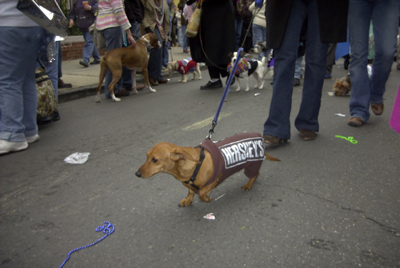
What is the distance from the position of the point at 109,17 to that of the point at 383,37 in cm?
454

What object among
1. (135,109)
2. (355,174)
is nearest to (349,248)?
(355,174)

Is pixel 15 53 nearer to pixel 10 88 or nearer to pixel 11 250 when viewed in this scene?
pixel 10 88

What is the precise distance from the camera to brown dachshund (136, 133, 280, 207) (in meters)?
1.93

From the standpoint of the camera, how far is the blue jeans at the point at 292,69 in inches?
123

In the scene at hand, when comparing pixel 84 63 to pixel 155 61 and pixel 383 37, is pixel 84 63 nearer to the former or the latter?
pixel 155 61

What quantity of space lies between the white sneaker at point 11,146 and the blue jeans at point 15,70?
0.13 feet

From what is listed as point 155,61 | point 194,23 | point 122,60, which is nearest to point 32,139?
point 122,60

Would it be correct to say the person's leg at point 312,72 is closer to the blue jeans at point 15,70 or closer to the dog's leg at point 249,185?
the dog's leg at point 249,185

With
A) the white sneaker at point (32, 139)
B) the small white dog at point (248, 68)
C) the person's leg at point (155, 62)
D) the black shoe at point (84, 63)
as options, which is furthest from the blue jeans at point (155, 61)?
the white sneaker at point (32, 139)

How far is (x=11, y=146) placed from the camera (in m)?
3.52

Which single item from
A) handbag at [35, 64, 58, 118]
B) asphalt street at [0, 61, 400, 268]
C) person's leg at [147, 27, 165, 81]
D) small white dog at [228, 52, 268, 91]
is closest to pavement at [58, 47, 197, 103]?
person's leg at [147, 27, 165, 81]

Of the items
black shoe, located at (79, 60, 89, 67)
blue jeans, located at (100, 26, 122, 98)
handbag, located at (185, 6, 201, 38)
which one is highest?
handbag, located at (185, 6, 201, 38)

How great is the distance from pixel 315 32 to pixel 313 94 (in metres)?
0.63

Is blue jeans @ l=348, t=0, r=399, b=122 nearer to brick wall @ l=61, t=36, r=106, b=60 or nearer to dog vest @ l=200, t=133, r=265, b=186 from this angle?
dog vest @ l=200, t=133, r=265, b=186
